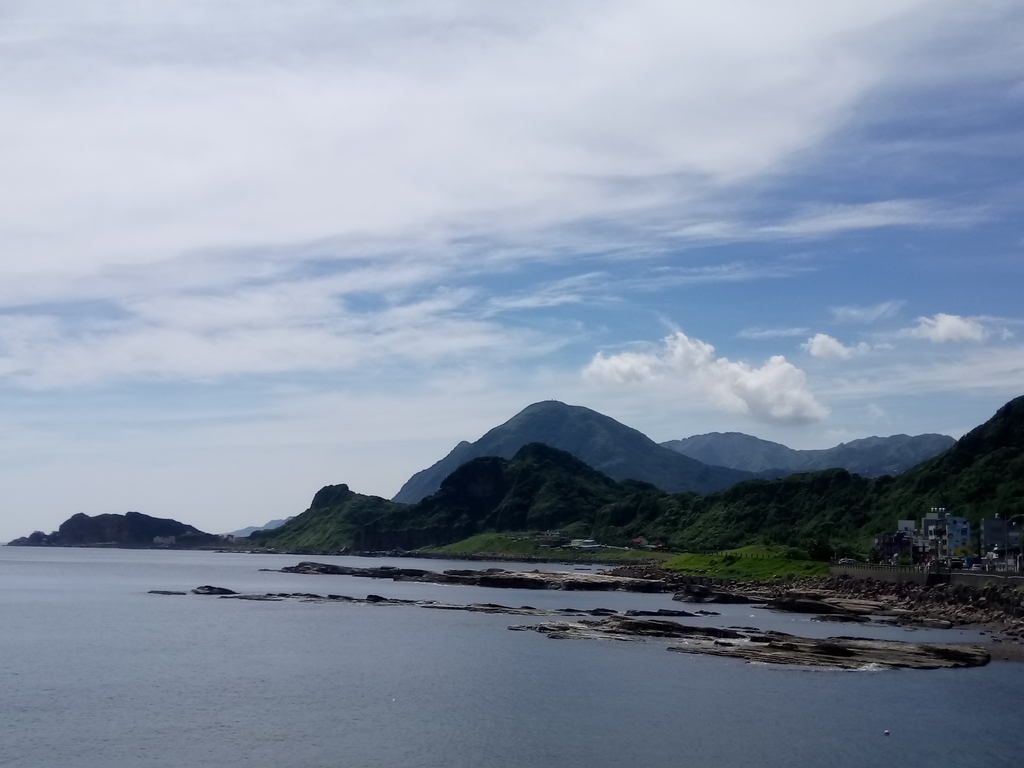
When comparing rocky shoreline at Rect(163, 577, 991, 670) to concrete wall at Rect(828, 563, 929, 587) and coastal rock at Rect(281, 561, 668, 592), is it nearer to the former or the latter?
concrete wall at Rect(828, 563, 929, 587)

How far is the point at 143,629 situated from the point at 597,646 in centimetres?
4049

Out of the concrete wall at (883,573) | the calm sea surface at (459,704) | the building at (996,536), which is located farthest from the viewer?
the building at (996,536)

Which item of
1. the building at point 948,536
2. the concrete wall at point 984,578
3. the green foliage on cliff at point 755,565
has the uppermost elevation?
the building at point 948,536

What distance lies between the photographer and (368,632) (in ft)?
283

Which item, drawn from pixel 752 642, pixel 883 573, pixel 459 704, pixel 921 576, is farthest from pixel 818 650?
pixel 883 573

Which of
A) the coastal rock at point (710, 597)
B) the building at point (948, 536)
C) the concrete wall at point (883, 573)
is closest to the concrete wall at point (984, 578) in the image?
the concrete wall at point (883, 573)

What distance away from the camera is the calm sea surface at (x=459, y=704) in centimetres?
4247

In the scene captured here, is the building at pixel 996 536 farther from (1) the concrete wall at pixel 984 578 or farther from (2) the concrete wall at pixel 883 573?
(1) the concrete wall at pixel 984 578

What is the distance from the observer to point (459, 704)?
5347 cm

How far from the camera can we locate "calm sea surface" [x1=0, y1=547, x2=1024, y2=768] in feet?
139

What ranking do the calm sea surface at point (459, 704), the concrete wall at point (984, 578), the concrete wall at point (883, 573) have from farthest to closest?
the concrete wall at point (883, 573)
the concrete wall at point (984, 578)
the calm sea surface at point (459, 704)

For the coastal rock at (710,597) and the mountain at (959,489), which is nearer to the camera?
the coastal rock at (710,597)

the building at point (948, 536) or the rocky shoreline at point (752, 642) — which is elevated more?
the building at point (948, 536)

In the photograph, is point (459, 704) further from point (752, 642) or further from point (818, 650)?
point (752, 642)
